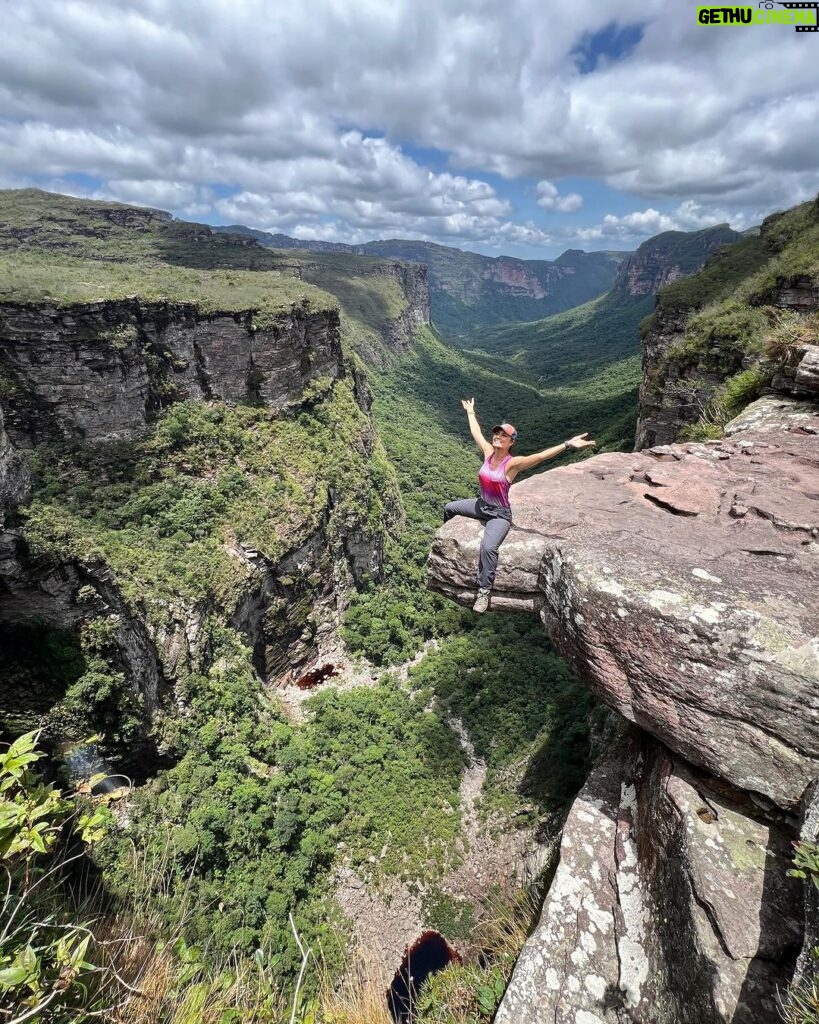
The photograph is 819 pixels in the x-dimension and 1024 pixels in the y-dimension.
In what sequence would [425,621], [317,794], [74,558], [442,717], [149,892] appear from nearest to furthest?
[149,892] → [74,558] → [317,794] → [442,717] → [425,621]

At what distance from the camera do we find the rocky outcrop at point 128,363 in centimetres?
2411

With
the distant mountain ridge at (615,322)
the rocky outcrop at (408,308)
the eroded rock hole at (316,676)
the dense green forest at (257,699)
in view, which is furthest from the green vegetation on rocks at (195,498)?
the distant mountain ridge at (615,322)

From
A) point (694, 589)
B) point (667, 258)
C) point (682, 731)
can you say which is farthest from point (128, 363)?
point (667, 258)

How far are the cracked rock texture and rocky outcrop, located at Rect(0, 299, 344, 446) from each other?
25.9 metres

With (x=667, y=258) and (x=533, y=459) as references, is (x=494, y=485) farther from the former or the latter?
(x=667, y=258)

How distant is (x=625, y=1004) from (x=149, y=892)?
5243 mm

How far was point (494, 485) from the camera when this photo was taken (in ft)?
24.6

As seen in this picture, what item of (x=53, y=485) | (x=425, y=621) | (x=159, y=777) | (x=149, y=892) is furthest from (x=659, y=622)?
(x=425, y=621)

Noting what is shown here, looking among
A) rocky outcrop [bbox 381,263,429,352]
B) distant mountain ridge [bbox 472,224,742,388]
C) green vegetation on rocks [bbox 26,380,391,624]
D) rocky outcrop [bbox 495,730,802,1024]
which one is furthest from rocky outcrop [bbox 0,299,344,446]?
distant mountain ridge [bbox 472,224,742,388]

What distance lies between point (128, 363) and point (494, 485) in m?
27.4

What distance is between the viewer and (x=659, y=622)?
552 cm

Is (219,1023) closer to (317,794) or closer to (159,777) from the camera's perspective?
(159,777)

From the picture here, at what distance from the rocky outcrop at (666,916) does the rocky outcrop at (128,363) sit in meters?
29.4

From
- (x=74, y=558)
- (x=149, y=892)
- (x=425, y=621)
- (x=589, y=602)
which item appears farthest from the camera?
(x=425, y=621)
